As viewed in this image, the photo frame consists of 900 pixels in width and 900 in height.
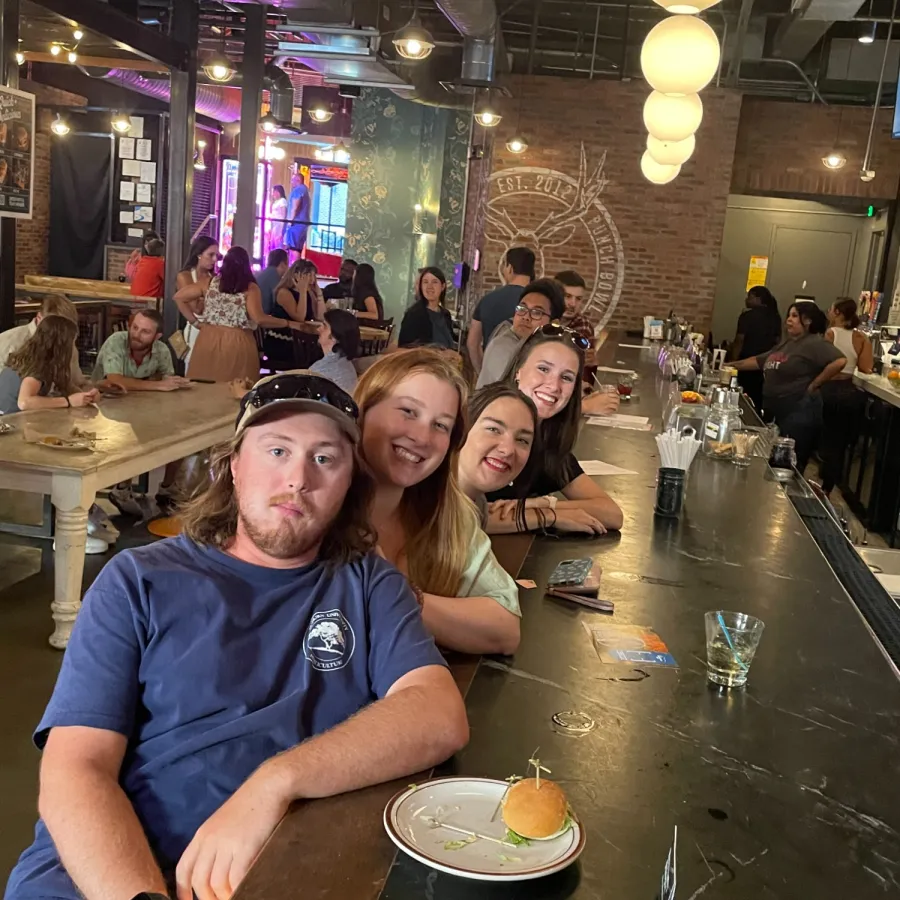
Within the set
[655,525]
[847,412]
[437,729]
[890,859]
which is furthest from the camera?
[847,412]

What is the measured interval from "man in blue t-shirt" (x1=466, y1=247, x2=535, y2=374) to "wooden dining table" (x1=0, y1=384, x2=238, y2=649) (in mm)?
2489

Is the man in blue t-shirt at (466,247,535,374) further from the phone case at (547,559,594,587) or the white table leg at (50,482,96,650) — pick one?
the phone case at (547,559,594,587)

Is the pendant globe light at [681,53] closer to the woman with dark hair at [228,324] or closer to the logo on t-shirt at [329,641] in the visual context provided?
the logo on t-shirt at [329,641]

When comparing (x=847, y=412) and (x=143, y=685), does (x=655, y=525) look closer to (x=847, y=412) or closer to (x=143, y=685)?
(x=143, y=685)

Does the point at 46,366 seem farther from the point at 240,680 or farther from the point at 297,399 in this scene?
the point at 240,680

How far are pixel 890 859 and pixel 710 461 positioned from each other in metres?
2.77

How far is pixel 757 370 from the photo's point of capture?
9.13 m

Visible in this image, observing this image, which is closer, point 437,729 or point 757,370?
point 437,729

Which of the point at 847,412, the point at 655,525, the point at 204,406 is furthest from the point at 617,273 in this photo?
the point at 655,525

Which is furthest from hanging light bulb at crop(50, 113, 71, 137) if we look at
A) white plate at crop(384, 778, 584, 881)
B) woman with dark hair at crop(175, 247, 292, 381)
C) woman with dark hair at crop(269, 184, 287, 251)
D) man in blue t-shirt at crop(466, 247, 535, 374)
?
white plate at crop(384, 778, 584, 881)

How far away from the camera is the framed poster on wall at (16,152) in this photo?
5.12 meters

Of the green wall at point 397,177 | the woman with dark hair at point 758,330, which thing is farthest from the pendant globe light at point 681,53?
the green wall at point 397,177

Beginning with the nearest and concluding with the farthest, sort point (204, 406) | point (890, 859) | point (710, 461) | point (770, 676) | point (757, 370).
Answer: point (890, 859) → point (770, 676) → point (710, 461) → point (204, 406) → point (757, 370)

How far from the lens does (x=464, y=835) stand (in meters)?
1.19
